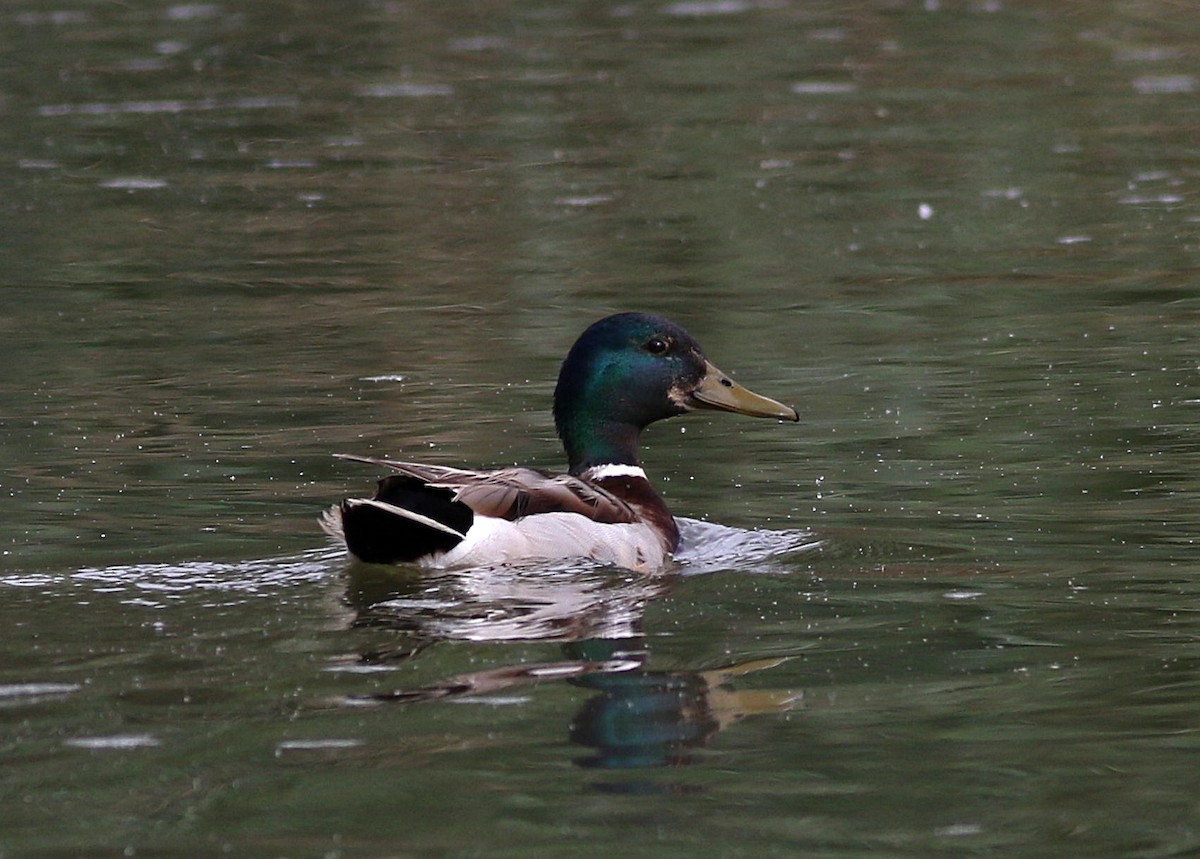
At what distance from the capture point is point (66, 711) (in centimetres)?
646

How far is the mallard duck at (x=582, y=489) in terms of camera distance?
840 centimetres

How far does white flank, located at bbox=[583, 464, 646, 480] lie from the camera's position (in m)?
9.71

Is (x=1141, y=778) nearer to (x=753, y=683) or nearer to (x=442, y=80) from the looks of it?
(x=753, y=683)

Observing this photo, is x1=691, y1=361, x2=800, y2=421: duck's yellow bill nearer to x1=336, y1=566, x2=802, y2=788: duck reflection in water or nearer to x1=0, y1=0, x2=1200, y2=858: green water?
x1=0, y1=0, x2=1200, y2=858: green water

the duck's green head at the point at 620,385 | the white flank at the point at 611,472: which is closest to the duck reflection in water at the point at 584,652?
the white flank at the point at 611,472

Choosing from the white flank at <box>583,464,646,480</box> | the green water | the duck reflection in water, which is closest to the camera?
the green water

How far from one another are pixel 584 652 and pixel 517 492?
4.84 feet

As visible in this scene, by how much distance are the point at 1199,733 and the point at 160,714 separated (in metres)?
2.91

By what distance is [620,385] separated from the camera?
9.84 metres

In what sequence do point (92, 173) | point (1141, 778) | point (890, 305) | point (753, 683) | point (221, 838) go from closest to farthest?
point (221, 838)
point (1141, 778)
point (753, 683)
point (890, 305)
point (92, 173)

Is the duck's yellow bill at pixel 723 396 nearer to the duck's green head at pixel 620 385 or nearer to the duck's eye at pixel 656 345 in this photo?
the duck's green head at pixel 620 385

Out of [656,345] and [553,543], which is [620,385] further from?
[553,543]

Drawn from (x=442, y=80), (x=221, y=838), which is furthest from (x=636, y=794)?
(x=442, y=80)

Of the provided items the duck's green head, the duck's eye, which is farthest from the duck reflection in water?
the duck's eye
